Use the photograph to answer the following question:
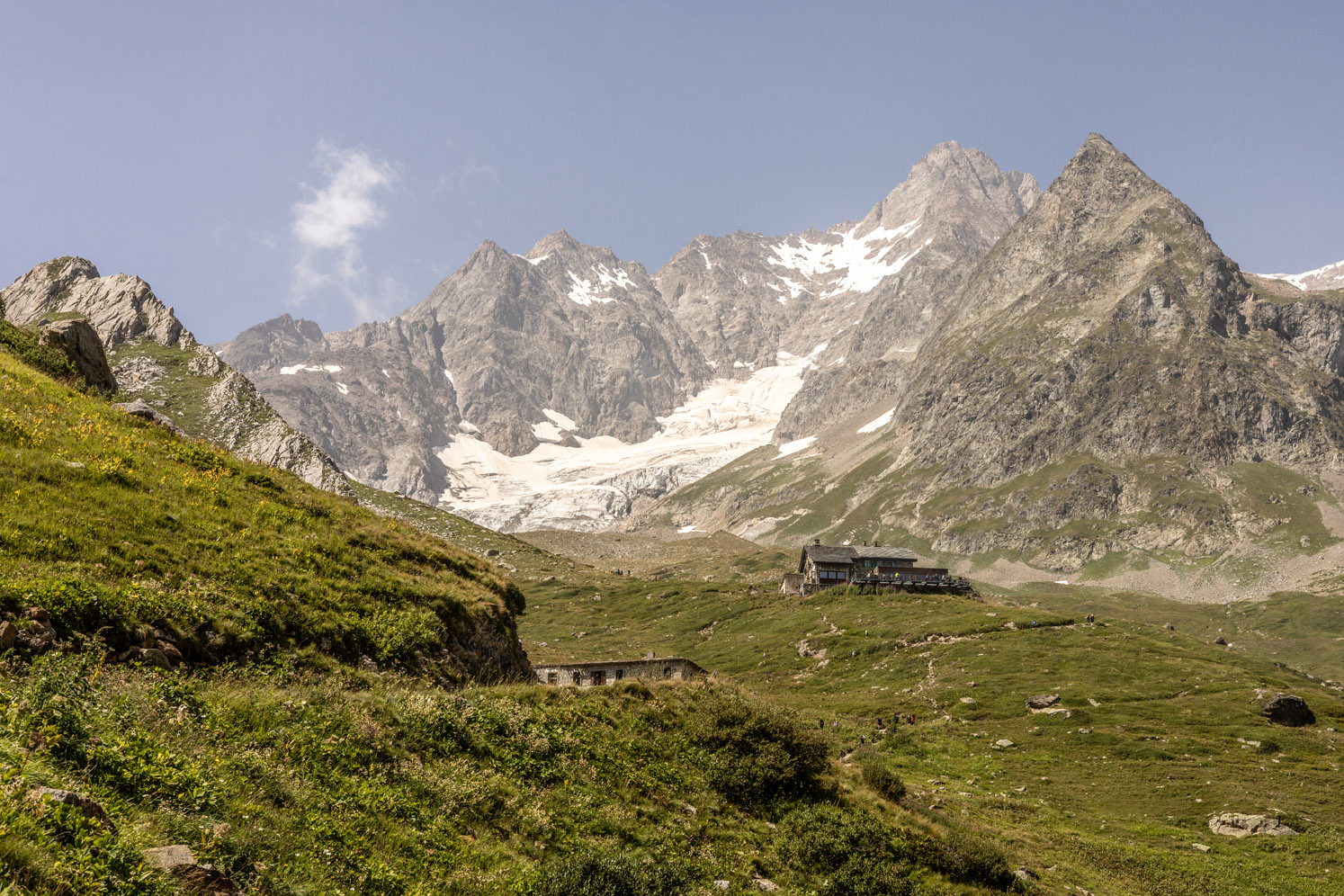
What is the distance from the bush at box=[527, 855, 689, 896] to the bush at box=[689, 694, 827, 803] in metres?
8.02

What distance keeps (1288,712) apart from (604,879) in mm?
76391

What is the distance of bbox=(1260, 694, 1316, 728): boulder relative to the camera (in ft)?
211

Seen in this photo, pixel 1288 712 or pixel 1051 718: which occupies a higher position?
pixel 1288 712

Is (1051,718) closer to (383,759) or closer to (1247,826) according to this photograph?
(1247,826)

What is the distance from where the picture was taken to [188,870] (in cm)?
945

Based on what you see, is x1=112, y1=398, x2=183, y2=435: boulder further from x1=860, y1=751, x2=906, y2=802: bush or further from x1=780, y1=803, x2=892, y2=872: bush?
x1=860, y1=751, x2=906, y2=802: bush

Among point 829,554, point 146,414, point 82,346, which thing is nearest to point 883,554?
point 829,554

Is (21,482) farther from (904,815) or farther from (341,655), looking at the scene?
(904,815)

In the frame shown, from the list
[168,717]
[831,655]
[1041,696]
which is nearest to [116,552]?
[168,717]

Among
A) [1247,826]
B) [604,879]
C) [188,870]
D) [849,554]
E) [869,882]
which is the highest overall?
[188,870]

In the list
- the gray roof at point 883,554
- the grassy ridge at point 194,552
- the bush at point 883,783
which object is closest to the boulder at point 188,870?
the grassy ridge at point 194,552

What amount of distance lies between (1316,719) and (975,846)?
61705mm

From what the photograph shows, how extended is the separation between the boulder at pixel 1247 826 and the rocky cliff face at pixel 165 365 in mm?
86824

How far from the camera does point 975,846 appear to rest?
27.1 meters
